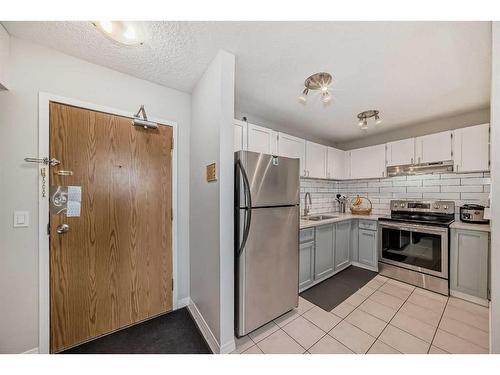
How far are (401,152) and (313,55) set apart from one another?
Result: 240cm

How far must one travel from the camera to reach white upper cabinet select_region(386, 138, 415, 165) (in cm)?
271

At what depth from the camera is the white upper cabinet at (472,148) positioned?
7.09 ft

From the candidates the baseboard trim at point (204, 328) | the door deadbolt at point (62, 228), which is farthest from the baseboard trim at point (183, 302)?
the door deadbolt at point (62, 228)

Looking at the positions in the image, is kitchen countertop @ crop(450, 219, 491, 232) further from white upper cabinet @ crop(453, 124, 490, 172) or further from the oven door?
white upper cabinet @ crop(453, 124, 490, 172)

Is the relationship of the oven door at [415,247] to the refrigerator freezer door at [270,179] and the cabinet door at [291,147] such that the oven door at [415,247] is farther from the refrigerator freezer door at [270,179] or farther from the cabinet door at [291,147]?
the refrigerator freezer door at [270,179]

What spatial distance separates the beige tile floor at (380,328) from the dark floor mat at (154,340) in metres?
0.40

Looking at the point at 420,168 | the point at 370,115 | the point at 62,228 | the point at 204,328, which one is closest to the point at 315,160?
the point at 370,115

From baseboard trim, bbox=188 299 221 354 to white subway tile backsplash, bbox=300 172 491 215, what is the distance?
7.29 feet

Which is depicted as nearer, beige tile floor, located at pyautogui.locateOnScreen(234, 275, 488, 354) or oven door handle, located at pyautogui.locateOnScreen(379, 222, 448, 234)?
beige tile floor, located at pyautogui.locateOnScreen(234, 275, 488, 354)

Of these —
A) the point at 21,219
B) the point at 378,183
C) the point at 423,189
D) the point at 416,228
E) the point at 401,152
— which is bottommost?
the point at 416,228

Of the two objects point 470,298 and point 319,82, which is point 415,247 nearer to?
point 470,298

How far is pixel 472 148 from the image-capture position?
2.24 meters

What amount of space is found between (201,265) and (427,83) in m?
2.84

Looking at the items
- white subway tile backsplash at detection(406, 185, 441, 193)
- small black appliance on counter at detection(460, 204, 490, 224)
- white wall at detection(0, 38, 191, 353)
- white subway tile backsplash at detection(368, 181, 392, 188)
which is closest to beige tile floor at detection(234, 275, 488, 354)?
small black appliance on counter at detection(460, 204, 490, 224)
